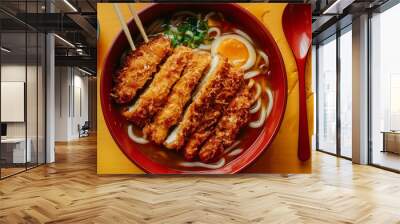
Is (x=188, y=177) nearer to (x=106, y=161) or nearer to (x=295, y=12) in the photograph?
(x=106, y=161)

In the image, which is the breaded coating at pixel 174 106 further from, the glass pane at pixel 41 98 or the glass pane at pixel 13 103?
the glass pane at pixel 41 98

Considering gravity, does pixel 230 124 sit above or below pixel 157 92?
below

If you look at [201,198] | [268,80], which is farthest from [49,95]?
[201,198]

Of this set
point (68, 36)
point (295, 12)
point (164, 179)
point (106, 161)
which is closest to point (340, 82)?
point (295, 12)

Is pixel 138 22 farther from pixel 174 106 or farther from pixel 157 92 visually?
pixel 174 106

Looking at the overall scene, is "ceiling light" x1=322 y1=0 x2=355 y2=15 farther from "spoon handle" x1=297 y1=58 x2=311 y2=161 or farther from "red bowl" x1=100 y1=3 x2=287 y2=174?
"red bowl" x1=100 y1=3 x2=287 y2=174
